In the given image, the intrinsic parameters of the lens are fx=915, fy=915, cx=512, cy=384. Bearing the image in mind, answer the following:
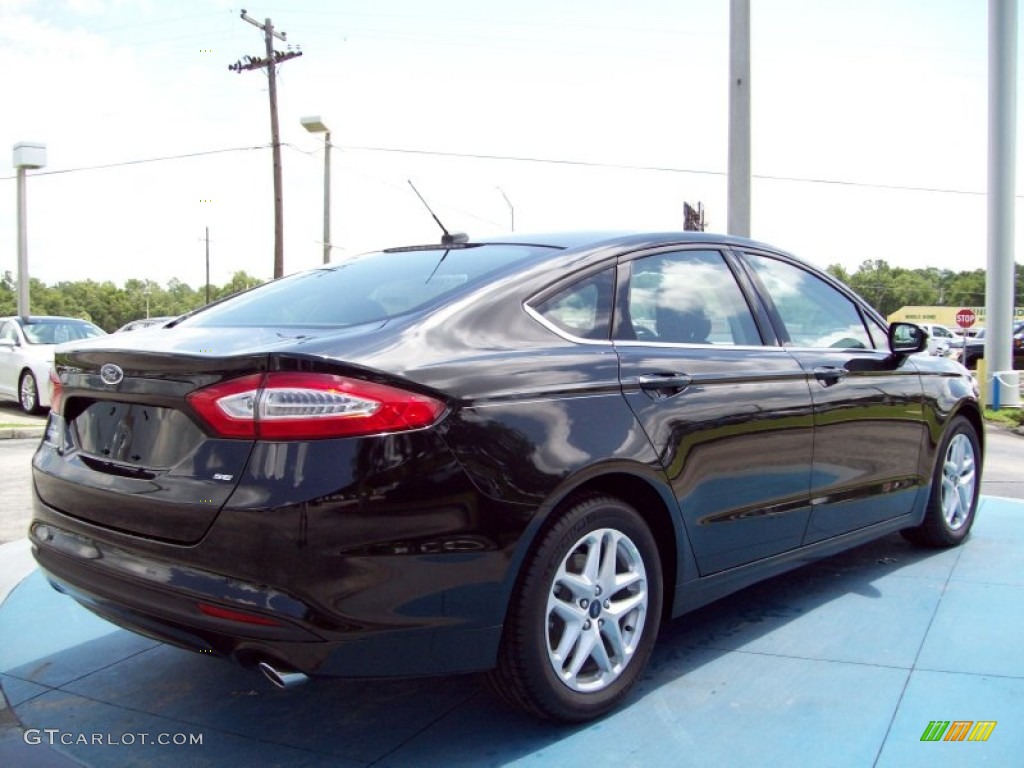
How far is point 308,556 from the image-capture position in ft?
7.57

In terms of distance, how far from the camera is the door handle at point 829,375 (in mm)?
3780

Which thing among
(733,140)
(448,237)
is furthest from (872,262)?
(448,237)

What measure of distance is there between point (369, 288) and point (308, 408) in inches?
37.9

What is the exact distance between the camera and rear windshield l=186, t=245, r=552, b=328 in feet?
9.64

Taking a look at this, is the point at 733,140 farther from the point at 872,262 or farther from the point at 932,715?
the point at 872,262

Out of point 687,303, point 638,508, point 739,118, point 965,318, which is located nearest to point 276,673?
point 638,508

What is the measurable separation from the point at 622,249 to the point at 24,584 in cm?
336

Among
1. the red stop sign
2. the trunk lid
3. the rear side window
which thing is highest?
the red stop sign

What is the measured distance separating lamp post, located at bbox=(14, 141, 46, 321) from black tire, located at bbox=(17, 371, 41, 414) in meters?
10.3

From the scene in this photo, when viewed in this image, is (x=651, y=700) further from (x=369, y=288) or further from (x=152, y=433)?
(x=152, y=433)

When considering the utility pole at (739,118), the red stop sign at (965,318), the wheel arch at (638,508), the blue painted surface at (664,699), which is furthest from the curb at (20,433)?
the red stop sign at (965,318)

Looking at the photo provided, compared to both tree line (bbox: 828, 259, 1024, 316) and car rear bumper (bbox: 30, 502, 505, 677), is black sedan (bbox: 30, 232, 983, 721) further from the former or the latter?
tree line (bbox: 828, 259, 1024, 316)

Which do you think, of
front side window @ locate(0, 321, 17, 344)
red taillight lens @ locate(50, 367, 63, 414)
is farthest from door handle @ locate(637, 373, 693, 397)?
front side window @ locate(0, 321, 17, 344)

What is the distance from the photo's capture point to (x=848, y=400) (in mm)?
3930
